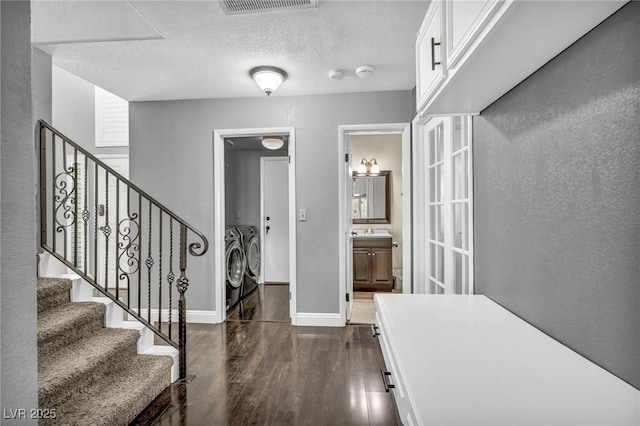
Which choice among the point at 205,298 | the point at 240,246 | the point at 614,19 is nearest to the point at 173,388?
the point at 205,298

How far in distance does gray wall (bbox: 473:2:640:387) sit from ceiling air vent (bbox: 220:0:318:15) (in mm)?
1209

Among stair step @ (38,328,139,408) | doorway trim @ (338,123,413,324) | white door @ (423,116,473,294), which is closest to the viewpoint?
stair step @ (38,328,139,408)

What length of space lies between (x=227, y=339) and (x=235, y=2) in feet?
8.71

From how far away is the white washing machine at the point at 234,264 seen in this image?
3.75 meters

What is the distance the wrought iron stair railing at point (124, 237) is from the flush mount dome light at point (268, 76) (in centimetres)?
129

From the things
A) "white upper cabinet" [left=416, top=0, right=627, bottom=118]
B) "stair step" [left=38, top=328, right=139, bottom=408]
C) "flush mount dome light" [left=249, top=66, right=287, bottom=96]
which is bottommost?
"stair step" [left=38, top=328, right=139, bottom=408]

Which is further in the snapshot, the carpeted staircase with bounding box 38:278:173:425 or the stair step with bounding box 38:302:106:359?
the stair step with bounding box 38:302:106:359

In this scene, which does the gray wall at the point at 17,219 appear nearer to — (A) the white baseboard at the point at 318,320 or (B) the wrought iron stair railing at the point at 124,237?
(B) the wrought iron stair railing at the point at 124,237

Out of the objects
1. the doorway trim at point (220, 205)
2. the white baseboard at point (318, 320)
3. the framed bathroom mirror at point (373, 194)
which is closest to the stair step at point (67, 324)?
the doorway trim at point (220, 205)

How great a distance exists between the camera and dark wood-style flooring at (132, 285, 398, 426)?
188cm

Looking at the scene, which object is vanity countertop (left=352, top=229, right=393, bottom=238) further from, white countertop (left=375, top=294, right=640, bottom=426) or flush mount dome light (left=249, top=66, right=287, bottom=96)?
white countertop (left=375, top=294, right=640, bottom=426)

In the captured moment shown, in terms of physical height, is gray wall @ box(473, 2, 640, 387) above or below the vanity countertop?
above

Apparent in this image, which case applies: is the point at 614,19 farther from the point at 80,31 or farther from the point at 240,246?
the point at 240,246

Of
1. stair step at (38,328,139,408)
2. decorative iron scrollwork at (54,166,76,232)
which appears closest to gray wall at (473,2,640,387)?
stair step at (38,328,139,408)
